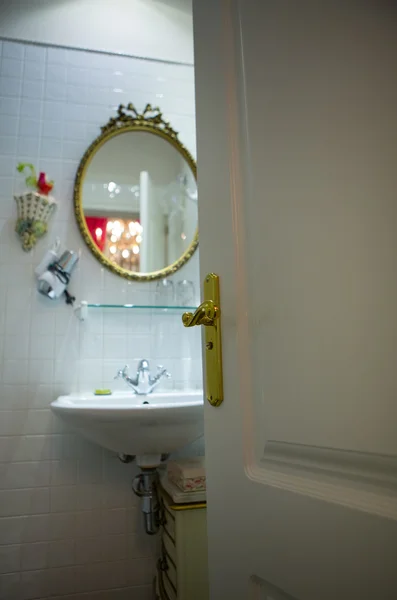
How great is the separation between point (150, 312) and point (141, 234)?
32 centimetres

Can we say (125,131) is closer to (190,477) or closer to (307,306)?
(190,477)

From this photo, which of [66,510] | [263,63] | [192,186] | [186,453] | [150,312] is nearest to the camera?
[263,63]

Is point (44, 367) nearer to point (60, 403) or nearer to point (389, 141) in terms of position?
point (60, 403)

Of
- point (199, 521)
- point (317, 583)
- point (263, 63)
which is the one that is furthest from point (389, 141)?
point (199, 521)

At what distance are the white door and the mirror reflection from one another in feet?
3.66

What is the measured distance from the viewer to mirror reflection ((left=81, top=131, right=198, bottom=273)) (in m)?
1.68

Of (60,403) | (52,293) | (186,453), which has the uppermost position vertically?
(52,293)

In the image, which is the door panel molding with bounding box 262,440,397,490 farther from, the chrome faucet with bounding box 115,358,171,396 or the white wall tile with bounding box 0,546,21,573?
the white wall tile with bounding box 0,546,21,573

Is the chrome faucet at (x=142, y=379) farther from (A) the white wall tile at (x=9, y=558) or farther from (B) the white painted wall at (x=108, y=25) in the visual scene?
(B) the white painted wall at (x=108, y=25)

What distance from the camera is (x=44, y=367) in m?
1.52

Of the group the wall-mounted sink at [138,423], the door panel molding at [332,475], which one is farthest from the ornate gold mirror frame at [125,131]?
the door panel molding at [332,475]

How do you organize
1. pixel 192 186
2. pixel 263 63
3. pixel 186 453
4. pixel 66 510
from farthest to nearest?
pixel 192 186, pixel 186 453, pixel 66 510, pixel 263 63

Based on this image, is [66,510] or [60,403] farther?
[66,510]

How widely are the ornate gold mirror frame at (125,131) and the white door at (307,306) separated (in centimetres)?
109
